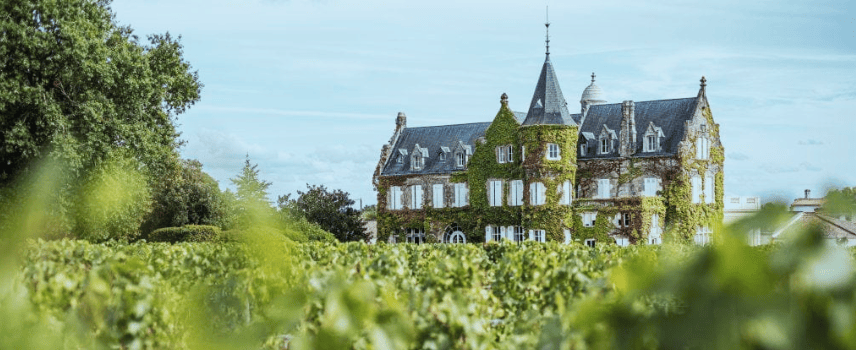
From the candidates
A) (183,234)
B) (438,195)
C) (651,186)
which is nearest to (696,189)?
(651,186)

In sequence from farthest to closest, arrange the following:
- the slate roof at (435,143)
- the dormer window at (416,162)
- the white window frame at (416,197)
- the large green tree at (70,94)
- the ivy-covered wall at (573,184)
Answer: the dormer window at (416,162)
the slate roof at (435,143)
the white window frame at (416,197)
the ivy-covered wall at (573,184)
the large green tree at (70,94)

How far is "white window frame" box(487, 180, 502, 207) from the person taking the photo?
5116 cm

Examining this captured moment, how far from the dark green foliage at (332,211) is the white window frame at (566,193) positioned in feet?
48.8

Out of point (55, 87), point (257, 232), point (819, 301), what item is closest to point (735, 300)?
point (819, 301)

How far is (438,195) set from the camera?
54.3 meters

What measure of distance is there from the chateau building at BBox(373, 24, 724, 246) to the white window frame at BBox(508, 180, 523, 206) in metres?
0.06

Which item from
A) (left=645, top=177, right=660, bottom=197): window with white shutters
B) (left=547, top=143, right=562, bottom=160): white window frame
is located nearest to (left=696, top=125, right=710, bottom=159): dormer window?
(left=645, top=177, right=660, bottom=197): window with white shutters

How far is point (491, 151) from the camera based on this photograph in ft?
170

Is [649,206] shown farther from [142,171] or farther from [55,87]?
[55,87]

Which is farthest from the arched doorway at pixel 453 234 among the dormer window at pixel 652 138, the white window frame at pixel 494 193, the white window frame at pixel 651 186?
the dormer window at pixel 652 138

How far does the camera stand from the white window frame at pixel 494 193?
2014 inches

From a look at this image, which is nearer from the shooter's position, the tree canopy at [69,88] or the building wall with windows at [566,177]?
the tree canopy at [69,88]

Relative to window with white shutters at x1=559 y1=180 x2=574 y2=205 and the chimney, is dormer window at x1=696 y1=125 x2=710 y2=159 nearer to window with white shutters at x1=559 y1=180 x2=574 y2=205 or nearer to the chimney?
window with white shutters at x1=559 y1=180 x2=574 y2=205

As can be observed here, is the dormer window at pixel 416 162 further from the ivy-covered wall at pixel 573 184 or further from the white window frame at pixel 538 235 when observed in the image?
the white window frame at pixel 538 235
